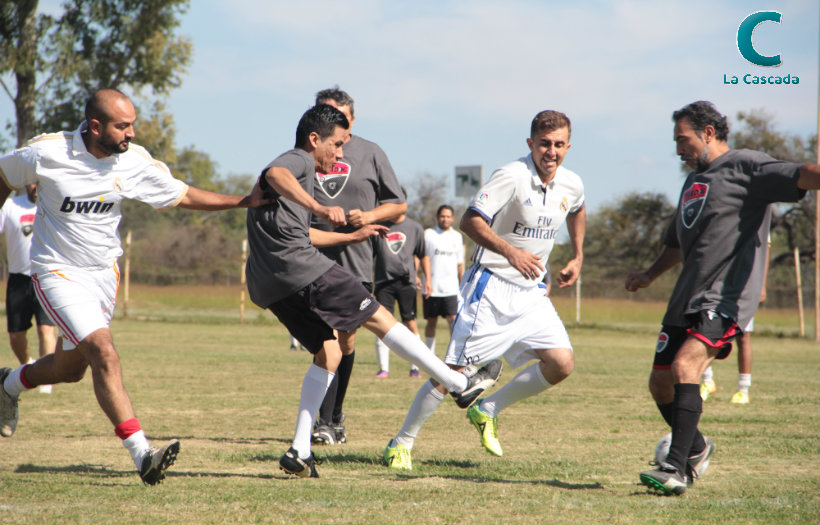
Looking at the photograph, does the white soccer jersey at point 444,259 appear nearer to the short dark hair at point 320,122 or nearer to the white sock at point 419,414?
the white sock at point 419,414

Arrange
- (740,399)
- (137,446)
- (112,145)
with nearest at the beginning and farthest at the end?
(137,446), (112,145), (740,399)

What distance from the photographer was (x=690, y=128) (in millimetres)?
5004

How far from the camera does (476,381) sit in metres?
5.32

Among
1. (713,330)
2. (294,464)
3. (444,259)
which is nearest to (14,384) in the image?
(294,464)

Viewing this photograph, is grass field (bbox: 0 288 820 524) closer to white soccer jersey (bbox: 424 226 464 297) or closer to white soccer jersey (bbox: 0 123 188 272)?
white soccer jersey (bbox: 0 123 188 272)

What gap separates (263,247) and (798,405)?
696cm

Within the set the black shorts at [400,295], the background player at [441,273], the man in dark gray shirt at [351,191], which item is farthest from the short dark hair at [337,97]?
the background player at [441,273]

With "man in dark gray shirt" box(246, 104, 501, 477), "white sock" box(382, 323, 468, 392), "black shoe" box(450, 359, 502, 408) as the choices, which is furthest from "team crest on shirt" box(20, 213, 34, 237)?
"black shoe" box(450, 359, 502, 408)

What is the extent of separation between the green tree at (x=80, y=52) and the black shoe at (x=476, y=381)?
2731cm

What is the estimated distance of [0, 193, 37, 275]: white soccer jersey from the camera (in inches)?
363

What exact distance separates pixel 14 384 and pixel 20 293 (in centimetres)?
382

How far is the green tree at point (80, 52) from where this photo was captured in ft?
95.7

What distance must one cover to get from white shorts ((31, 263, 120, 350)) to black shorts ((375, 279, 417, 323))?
6.75 m

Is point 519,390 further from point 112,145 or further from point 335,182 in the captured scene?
point 112,145
